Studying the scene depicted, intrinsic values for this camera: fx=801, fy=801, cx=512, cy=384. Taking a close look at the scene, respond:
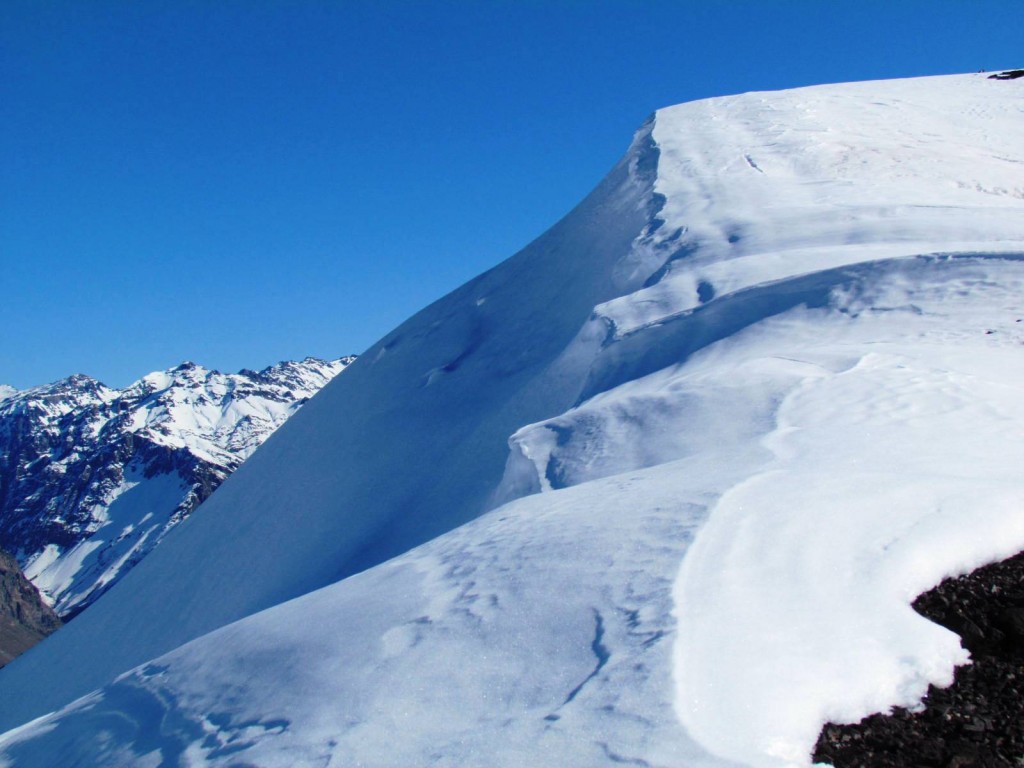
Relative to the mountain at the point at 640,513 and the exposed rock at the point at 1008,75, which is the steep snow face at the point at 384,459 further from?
the exposed rock at the point at 1008,75

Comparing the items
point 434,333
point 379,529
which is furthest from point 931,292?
point 434,333

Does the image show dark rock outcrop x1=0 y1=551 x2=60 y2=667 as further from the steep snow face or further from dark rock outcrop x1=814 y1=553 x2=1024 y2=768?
dark rock outcrop x1=814 y1=553 x2=1024 y2=768

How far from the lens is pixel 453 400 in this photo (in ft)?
48.7

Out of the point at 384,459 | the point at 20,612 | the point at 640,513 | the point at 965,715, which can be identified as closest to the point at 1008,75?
the point at 384,459

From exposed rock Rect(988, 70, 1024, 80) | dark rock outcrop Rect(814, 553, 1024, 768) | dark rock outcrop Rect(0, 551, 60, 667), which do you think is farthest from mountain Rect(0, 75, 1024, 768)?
dark rock outcrop Rect(0, 551, 60, 667)

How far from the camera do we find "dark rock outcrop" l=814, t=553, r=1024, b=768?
322 cm

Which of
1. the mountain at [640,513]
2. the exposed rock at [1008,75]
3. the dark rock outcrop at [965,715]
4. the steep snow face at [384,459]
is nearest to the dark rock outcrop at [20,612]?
the steep snow face at [384,459]

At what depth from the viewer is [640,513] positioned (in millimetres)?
5305

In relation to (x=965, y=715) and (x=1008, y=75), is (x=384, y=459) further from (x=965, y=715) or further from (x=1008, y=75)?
(x=1008, y=75)

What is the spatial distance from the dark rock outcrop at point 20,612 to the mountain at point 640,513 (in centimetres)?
13304

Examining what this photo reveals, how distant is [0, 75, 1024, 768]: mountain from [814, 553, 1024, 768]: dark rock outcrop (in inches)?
3.4

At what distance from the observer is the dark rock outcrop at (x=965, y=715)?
127 inches

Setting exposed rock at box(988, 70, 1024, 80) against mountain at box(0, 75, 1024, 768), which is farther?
exposed rock at box(988, 70, 1024, 80)

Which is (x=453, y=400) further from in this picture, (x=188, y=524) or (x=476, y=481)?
(x=188, y=524)
